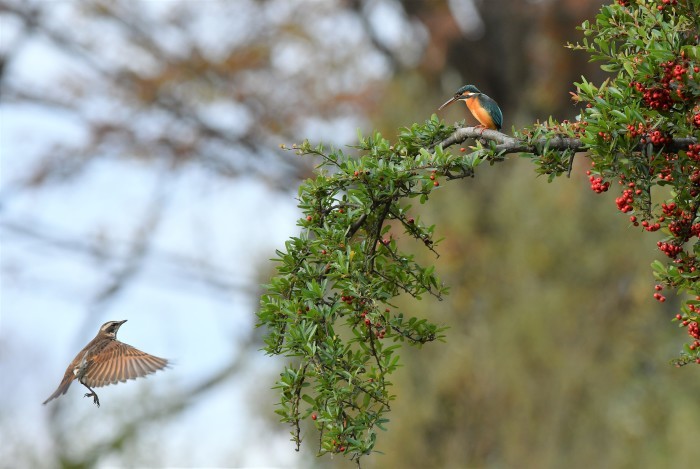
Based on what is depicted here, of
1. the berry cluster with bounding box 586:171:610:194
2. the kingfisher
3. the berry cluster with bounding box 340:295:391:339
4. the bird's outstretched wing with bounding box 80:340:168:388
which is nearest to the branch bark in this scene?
the berry cluster with bounding box 586:171:610:194

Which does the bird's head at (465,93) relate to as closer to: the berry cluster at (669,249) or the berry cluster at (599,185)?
the berry cluster at (599,185)

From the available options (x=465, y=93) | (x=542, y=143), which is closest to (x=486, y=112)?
(x=465, y=93)

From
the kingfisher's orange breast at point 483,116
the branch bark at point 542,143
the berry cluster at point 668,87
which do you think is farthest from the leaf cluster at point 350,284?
the berry cluster at point 668,87

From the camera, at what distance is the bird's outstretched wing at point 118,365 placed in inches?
140

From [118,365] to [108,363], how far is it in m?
0.07

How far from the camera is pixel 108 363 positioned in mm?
3727

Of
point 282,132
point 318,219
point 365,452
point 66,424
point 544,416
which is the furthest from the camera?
point 282,132

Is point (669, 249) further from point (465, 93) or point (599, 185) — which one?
point (465, 93)

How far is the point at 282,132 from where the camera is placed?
16.5 m

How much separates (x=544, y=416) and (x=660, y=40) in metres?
9.00

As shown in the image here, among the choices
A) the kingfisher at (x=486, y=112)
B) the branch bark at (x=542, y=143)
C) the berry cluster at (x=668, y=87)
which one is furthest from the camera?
the kingfisher at (x=486, y=112)

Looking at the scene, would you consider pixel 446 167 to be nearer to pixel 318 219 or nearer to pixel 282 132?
pixel 318 219

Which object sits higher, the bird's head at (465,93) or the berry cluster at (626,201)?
the bird's head at (465,93)

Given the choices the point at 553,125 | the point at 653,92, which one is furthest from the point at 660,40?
the point at 553,125
